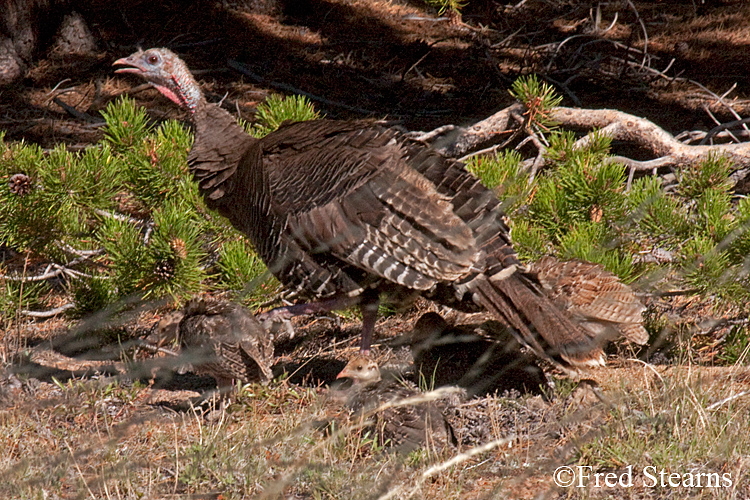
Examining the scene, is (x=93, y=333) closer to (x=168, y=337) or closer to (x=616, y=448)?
(x=168, y=337)

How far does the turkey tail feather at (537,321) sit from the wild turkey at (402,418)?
523 millimetres

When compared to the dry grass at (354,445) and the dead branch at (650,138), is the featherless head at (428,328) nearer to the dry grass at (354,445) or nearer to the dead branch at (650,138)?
the dry grass at (354,445)

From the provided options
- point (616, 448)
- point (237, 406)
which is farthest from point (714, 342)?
point (237, 406)

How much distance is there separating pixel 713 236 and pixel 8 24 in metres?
7.58

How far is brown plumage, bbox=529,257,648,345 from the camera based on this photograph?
4.23 metres

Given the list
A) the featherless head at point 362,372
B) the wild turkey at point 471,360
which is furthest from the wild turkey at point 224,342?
the wild turkey at point 471,360

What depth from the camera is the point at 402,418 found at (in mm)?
3654

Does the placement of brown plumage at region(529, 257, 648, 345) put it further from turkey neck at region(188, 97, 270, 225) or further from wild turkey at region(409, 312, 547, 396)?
turkey neck at region(188, 97, 270, 225)

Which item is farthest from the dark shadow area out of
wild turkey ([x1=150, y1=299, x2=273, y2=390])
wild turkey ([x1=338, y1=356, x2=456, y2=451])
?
wild turkey ([x1=338, y1=356, x2=456, y2=451])

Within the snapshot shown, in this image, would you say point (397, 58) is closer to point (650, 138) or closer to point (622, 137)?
point (622, 137)

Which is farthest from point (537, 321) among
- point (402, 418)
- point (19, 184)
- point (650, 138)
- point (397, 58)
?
point (397, 58)

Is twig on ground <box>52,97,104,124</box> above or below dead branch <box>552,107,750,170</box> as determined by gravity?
below

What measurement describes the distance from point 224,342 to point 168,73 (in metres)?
1.71

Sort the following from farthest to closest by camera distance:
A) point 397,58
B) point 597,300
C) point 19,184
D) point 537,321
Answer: point 397,58 → point 19,184 → point 597,300 → point 537,321
